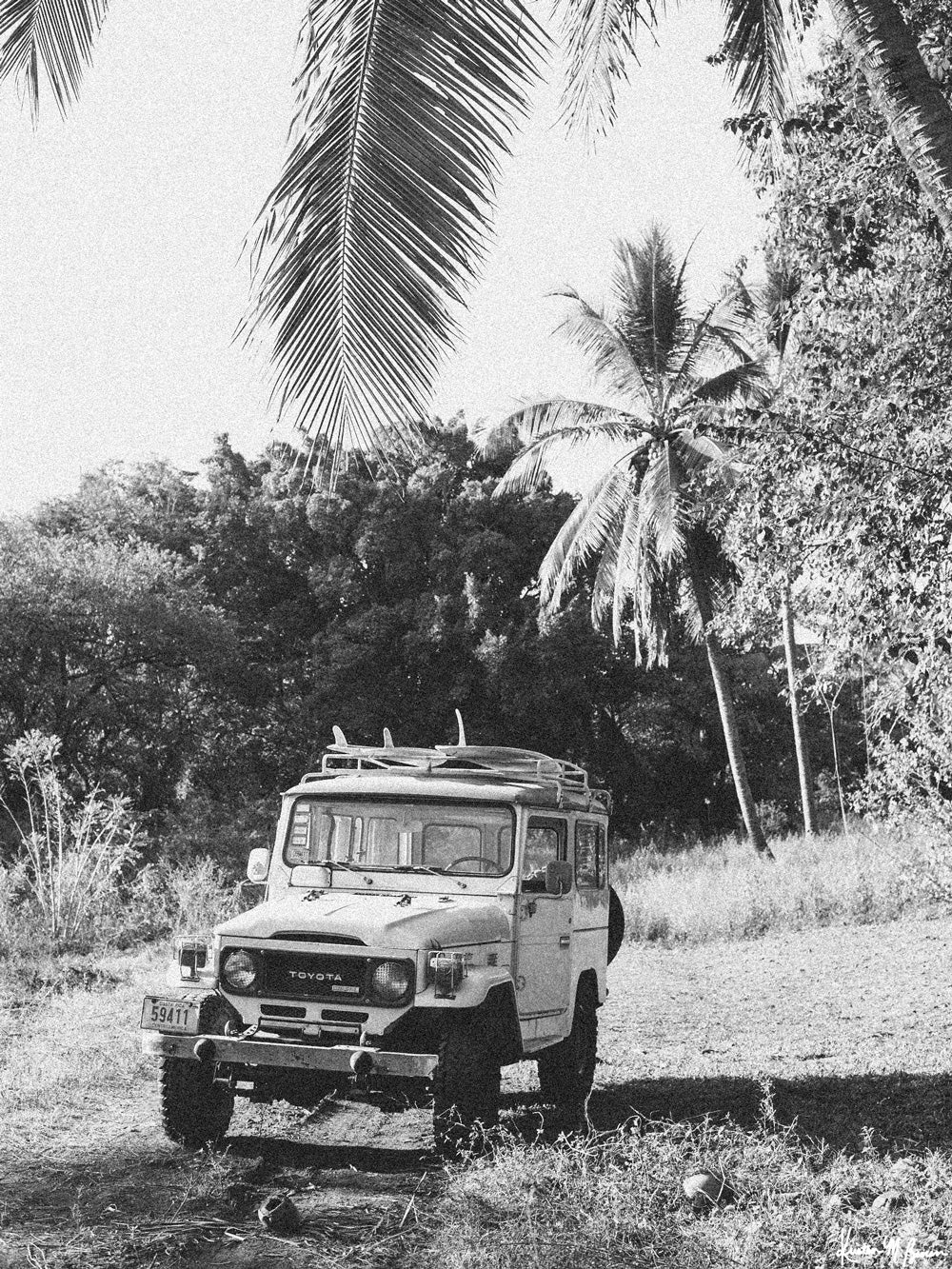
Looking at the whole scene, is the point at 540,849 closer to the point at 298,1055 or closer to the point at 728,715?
the point at 298,1055

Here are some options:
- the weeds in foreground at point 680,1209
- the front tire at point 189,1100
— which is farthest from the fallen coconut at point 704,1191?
the front tire at point 189,1100

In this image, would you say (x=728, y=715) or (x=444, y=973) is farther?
(x=728, y=715)

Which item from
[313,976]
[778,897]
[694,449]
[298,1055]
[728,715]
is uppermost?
[694,449]

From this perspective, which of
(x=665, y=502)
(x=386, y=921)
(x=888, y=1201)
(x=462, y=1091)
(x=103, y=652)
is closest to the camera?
(x=888, y=1201)

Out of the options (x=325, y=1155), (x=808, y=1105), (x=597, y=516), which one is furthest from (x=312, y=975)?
(x=597, y=516)

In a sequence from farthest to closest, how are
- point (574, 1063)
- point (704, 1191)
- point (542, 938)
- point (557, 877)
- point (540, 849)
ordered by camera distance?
point (574, 1063)
point (540, 849)
point (542, 938)
point (557, 877)
point (704, 1191)

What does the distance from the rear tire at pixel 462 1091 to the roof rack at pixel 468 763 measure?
63.7 inches

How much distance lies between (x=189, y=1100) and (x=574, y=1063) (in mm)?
2293

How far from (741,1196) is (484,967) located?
1.64 m

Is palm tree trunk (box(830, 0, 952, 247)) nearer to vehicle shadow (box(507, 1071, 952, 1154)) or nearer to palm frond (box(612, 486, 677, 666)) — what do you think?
vehicle shadow (box(507, 1071, 952, 1154))

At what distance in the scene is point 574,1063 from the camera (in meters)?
7.19

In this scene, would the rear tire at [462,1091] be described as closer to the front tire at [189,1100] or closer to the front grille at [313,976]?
the front grille at [313,976]

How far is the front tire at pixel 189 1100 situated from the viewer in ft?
19.6

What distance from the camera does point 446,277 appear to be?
478 centimetres
